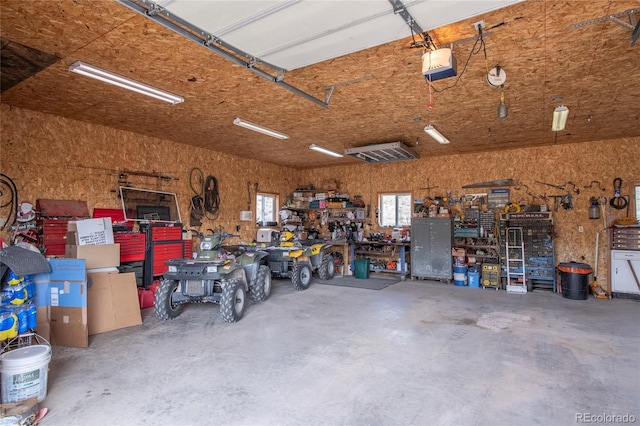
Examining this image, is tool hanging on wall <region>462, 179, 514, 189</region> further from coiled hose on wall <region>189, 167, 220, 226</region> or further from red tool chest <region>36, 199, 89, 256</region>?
red tool chest <region>36, 199, 89, 256</region>

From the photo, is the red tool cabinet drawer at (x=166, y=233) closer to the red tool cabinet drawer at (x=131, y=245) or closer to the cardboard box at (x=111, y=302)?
the red tool cabinet drawer at (x=131, y=245)

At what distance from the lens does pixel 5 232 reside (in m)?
4.79

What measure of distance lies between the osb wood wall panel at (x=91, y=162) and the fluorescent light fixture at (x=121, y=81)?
2095 millimetres

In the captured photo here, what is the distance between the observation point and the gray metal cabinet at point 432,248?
25.3ft

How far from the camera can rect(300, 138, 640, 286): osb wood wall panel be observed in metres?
6.70

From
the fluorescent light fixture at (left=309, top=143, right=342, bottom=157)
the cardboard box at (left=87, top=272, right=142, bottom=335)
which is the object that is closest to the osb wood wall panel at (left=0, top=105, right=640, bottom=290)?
the fluorescent light fixture at (left=309, top=143, right=342, bottom=157)

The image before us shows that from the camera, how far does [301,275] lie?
6.76 metres

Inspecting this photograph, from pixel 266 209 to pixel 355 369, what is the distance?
6.86 metres

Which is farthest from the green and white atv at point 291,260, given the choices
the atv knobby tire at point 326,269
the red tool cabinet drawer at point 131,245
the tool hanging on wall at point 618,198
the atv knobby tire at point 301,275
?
the tool hanging on wall at point 618,198

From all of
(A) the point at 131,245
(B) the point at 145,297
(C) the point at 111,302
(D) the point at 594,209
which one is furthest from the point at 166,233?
(D) the point at 594,209

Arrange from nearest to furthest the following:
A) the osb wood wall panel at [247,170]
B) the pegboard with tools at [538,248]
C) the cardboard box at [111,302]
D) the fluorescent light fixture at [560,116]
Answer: the cardboard box at [111,302]
the fluorescent light fixture at [560,116]
the osb wood wall panel at [247,170]
the pegboard with tools at [538,248]

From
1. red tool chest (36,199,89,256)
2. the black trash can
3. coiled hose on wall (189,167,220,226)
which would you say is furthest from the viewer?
coiled hose on wall (189,167,220,226)

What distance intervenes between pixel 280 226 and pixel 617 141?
7.80 metres

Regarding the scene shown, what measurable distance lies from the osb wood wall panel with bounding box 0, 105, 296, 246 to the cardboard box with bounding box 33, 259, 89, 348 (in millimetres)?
2146
